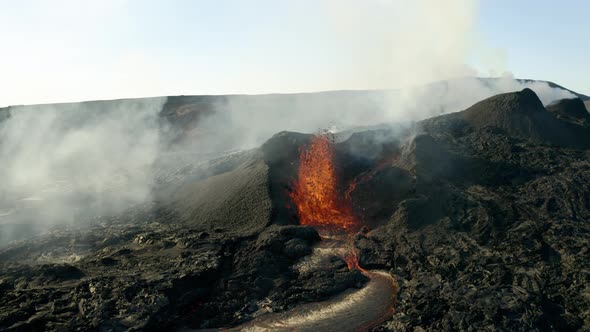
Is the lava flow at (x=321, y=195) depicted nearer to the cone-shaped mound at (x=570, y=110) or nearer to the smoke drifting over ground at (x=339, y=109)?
the smoke drifting over ground at (x=339, y=109)

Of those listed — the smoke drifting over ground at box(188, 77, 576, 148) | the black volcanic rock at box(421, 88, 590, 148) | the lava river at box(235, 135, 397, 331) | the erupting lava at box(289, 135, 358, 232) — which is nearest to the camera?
the lava river at box(235, 135, 397, 331)

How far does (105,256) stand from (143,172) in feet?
61.3

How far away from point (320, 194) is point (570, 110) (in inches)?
1117

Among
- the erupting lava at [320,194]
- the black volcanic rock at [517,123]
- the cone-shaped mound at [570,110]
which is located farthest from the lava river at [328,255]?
the cone-shaped mound at [570,110]

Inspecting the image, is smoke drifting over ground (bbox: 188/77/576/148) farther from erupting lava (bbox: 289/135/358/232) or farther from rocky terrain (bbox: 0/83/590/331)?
rocky terrain (bbox: 0/83/590/331)

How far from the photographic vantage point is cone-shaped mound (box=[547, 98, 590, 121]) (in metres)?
36.6

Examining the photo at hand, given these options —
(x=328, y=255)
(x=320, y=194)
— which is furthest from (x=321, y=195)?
(x=328, y=255)

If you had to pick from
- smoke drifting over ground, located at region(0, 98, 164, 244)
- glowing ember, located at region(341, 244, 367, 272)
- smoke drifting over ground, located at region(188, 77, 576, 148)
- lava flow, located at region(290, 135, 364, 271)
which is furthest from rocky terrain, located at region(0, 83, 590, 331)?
smoke drifting over ground, located at region(188, 77, 576, 148)

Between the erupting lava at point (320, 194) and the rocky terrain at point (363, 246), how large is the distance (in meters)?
0.65

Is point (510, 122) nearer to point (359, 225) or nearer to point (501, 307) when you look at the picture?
point (359, 225)

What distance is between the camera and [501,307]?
12.6 m

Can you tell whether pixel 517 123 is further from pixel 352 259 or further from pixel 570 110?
pixel 352 259

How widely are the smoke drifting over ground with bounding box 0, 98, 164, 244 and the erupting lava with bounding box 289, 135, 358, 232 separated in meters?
12.3

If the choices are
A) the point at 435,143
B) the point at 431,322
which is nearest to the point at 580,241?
the point at 431,322
